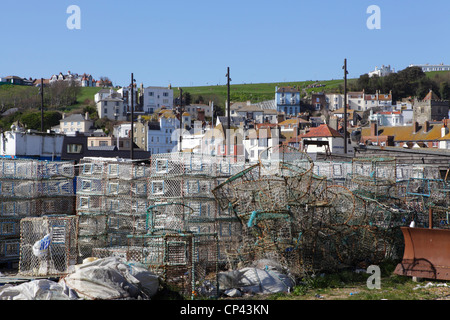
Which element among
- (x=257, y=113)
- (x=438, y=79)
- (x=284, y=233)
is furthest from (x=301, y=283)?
(x=438, y=79)

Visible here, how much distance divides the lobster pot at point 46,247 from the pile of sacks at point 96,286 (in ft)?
7.92

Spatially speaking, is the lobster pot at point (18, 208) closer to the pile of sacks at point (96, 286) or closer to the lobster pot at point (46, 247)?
the lobster pot at point (46, 247)

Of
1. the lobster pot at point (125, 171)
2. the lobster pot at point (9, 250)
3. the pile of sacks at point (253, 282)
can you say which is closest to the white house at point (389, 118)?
the lobster pot at point (125, 171)

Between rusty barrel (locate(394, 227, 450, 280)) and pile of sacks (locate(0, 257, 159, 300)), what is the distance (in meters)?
6.39

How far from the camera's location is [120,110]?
374 feet

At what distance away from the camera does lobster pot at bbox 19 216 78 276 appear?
44.5 ft

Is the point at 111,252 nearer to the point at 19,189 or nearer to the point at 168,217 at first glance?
the point at 168,217

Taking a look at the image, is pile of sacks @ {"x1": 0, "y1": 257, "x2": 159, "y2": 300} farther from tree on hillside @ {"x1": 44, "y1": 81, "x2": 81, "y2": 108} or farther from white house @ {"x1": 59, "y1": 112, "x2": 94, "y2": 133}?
tree on hillside @ {"x1": 44, "y1": 81, "x2": 81, "y2": 108}

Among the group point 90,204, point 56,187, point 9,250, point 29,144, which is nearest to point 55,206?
point 56,187

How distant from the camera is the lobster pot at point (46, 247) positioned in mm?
13578

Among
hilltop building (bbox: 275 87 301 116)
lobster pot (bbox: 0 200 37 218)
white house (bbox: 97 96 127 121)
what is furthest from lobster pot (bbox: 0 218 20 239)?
hilltop building (bbox: 275 87 301 116)

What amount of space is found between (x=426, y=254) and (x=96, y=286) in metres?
7.91
